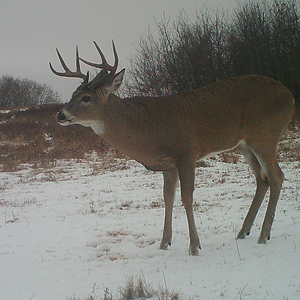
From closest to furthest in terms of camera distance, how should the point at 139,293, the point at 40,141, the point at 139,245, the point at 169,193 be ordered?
1. the point at 139,293
2. the point at 169,193
3. the point at 139,245
4. the point at 40,141

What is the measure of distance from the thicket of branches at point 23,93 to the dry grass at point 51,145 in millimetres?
37225

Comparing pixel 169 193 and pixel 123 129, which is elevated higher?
pixel 123 129

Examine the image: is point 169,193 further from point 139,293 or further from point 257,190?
point 139,293

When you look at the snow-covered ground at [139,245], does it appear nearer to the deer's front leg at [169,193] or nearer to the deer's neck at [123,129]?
the deer's front leg at [169,193]

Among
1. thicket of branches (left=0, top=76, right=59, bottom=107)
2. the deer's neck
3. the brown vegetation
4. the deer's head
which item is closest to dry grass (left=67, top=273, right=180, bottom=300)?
the deer's neck

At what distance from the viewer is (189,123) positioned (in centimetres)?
470

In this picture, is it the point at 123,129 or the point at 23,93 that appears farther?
the point at 23,93

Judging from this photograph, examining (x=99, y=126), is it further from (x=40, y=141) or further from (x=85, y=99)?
(x=40, y=141)

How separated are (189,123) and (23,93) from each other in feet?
226

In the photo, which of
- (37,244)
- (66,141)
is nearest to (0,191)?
(37,244)

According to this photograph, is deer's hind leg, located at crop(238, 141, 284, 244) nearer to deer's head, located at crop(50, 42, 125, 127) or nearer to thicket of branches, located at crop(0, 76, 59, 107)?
deer's head, located at crop(50, 42, 125, 127)

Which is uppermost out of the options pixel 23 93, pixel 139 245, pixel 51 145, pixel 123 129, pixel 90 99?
pixel 23 93

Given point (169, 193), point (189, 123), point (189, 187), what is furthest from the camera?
point (169, 193)

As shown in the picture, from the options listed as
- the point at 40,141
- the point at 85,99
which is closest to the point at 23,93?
the point at 40,141
